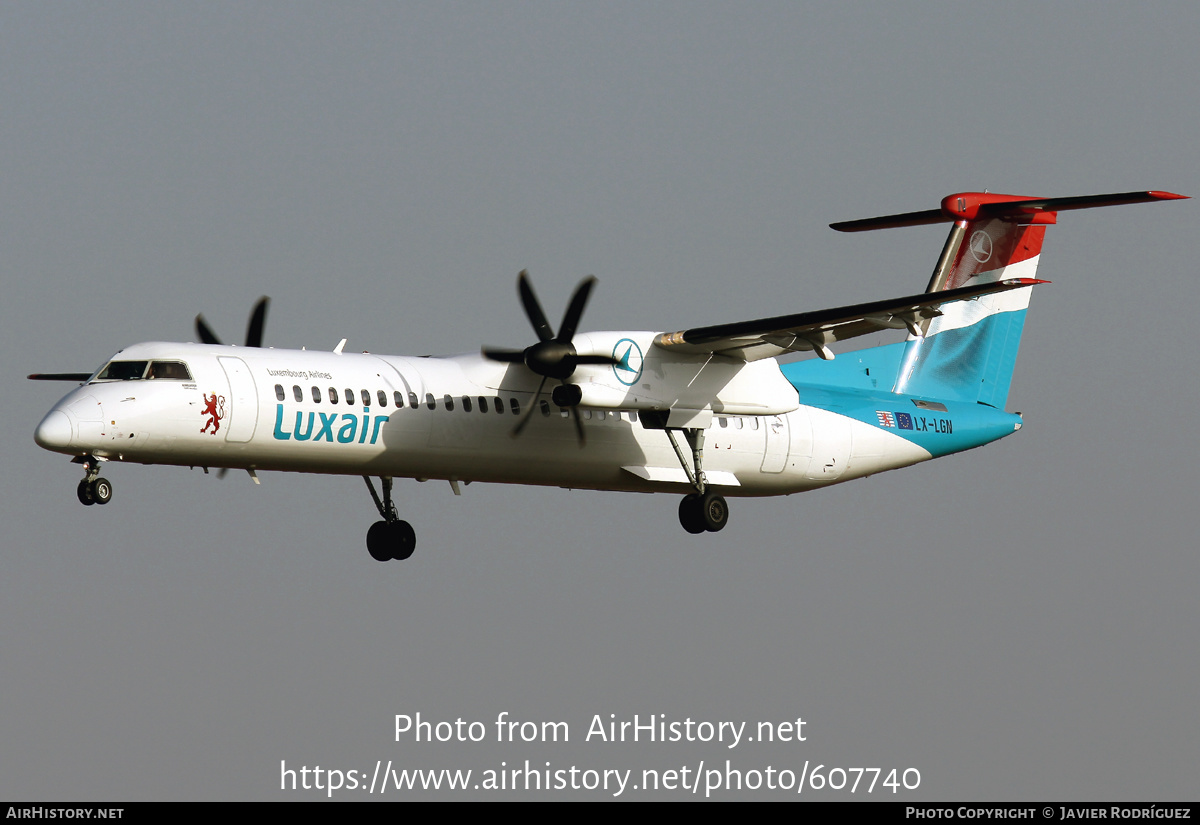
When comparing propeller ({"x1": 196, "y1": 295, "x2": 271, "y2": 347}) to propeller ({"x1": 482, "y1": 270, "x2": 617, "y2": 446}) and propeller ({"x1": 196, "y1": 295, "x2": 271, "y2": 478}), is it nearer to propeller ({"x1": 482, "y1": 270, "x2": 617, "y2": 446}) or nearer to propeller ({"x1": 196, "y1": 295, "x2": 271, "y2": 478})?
propeller ({"x1": 196, "y1": 295, "x2": 271, "y2": 478})

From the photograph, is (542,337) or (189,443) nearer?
(189,443)

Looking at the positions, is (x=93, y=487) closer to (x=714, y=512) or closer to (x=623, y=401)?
(x=623, y=401)

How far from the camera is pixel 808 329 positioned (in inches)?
930

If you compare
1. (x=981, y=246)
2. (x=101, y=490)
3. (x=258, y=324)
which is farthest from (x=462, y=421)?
(x=981, y=246)

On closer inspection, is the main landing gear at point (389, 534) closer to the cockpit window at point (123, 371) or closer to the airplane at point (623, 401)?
the airplane at point (623, 401)

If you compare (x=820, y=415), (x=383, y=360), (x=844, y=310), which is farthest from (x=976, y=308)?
(x=383, y=360)

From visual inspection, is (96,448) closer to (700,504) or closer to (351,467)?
(351,467)

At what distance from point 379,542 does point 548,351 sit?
485cm

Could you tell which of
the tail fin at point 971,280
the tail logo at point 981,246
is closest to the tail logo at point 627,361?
the tail fin at point 971,280

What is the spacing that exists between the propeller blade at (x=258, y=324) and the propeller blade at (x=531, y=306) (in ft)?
14.0

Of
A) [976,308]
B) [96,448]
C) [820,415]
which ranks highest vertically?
[976,308]

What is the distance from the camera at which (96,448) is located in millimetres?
19953

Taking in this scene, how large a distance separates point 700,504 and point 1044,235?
9.20 meters

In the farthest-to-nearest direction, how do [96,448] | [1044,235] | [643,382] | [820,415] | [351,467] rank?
[1044,235] < [820,415] < [643,382] < [351,467] < [96,448]
